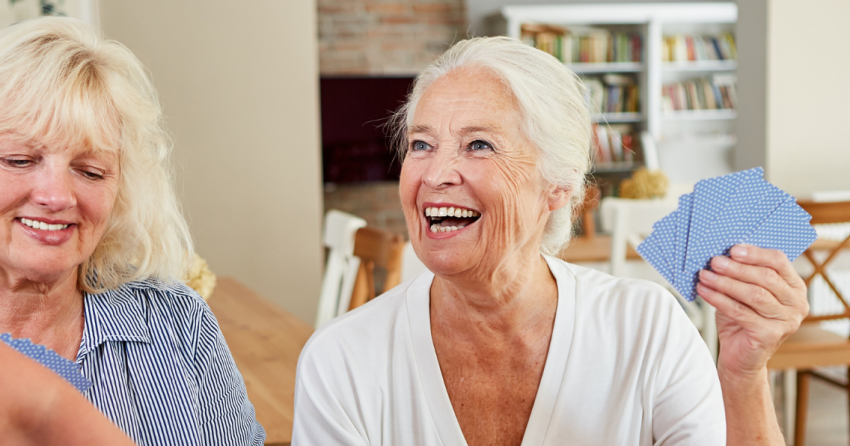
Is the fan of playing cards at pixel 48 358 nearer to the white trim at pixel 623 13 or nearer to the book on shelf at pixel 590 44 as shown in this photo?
the white trim at pixel 623 13

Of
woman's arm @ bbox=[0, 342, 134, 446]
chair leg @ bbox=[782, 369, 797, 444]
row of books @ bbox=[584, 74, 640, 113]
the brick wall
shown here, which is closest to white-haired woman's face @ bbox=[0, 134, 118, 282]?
woman's arm @ bbox=[0, 342, 134, 446]

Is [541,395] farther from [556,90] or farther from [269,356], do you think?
[269,356]

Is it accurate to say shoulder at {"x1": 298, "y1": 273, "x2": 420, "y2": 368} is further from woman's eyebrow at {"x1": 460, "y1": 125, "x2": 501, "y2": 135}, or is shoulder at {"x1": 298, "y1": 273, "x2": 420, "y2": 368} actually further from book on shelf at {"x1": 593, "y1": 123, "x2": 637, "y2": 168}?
book on shelf at {"x1": 593, "y1": 123, "x2": 637, "y2": 168}

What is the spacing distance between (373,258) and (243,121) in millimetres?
1553

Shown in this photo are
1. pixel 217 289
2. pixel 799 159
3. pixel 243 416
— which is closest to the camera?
pixel 243 416

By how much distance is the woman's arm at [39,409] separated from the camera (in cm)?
49

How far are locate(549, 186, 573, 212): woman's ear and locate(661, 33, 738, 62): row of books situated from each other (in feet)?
19.7

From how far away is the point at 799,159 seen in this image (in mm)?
3570

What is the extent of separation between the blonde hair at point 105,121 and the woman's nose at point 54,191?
0.15 feet

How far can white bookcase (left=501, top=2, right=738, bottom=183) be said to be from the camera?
20.4 feet

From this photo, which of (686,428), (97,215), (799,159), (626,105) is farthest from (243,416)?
(626,105)

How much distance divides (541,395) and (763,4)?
9.75 ft

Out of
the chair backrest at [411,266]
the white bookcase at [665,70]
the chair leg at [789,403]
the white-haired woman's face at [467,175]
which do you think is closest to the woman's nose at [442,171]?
the white-haired woman's face at [467,175]

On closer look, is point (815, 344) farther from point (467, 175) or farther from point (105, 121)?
point (105, 121)
